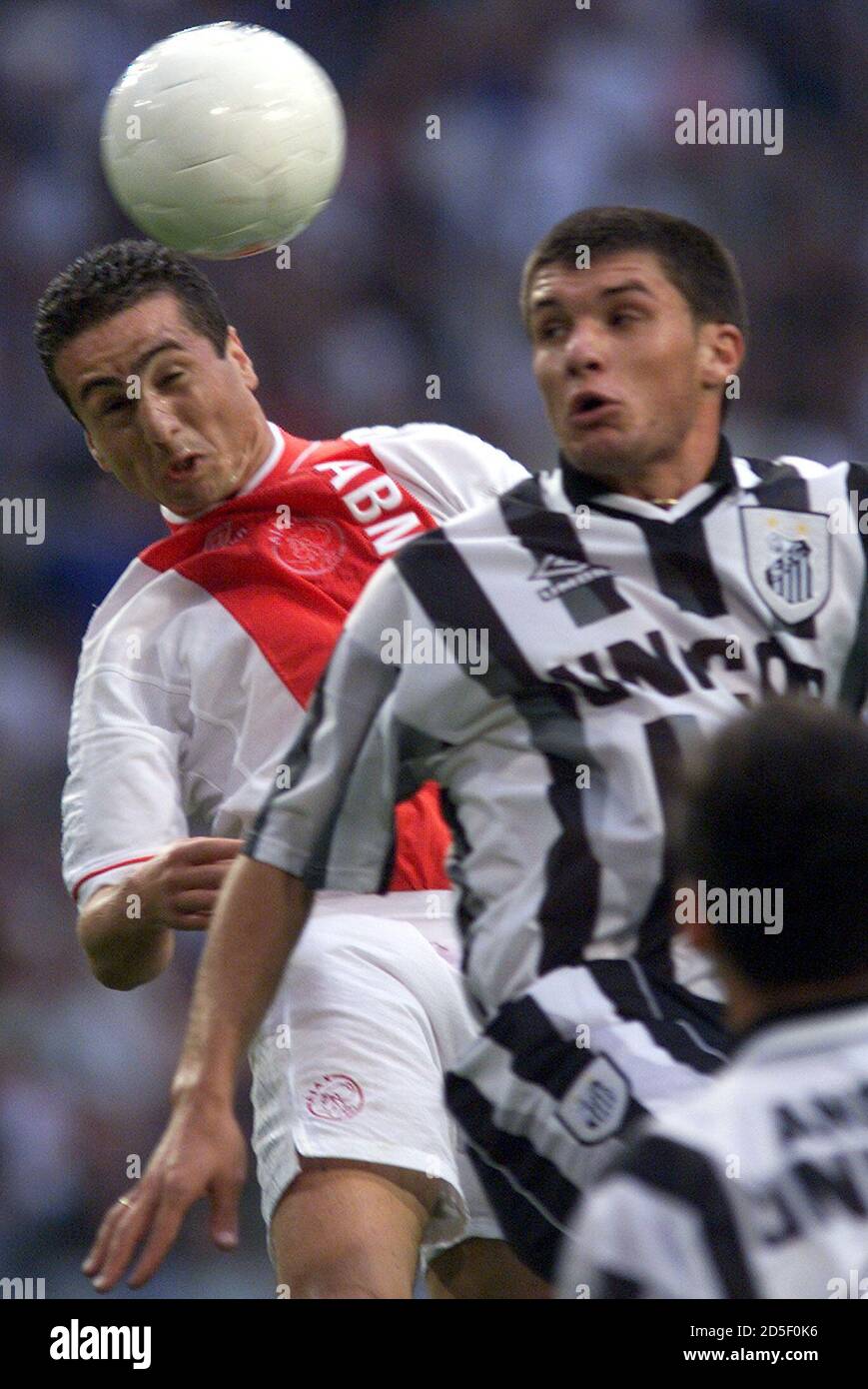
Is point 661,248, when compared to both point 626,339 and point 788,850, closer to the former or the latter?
point 626,339

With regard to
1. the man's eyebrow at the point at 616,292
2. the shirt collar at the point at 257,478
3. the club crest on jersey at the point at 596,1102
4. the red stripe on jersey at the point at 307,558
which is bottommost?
the club crest on jersey at the point at 596,1102

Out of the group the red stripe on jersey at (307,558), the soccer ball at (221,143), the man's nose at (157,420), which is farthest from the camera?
the soccer ball at (221,143)

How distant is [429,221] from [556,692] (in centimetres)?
497

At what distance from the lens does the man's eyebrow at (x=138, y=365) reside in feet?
12.5

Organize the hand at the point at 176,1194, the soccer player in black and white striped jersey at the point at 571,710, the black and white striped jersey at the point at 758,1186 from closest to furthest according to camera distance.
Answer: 1. the black and white striped jersey at the point at 758,1186
2. the hand at the point at 176,1194
3. the soccer player in black and white striped jersey at the point at 571,710

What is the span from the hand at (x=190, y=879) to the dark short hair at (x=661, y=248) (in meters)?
0.96

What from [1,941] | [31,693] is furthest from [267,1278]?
[31,693]

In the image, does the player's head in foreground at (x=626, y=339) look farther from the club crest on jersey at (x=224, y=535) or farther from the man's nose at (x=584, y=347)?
the club crest on jersey at (x=224, y=535)

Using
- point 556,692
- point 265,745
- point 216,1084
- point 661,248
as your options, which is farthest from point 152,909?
point 661,248

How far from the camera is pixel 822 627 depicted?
279cm

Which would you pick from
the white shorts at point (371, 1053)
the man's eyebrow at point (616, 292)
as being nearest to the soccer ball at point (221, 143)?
the man's eyebrow at point (616, 292)

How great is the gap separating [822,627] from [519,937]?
56 cm

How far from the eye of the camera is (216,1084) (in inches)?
101
